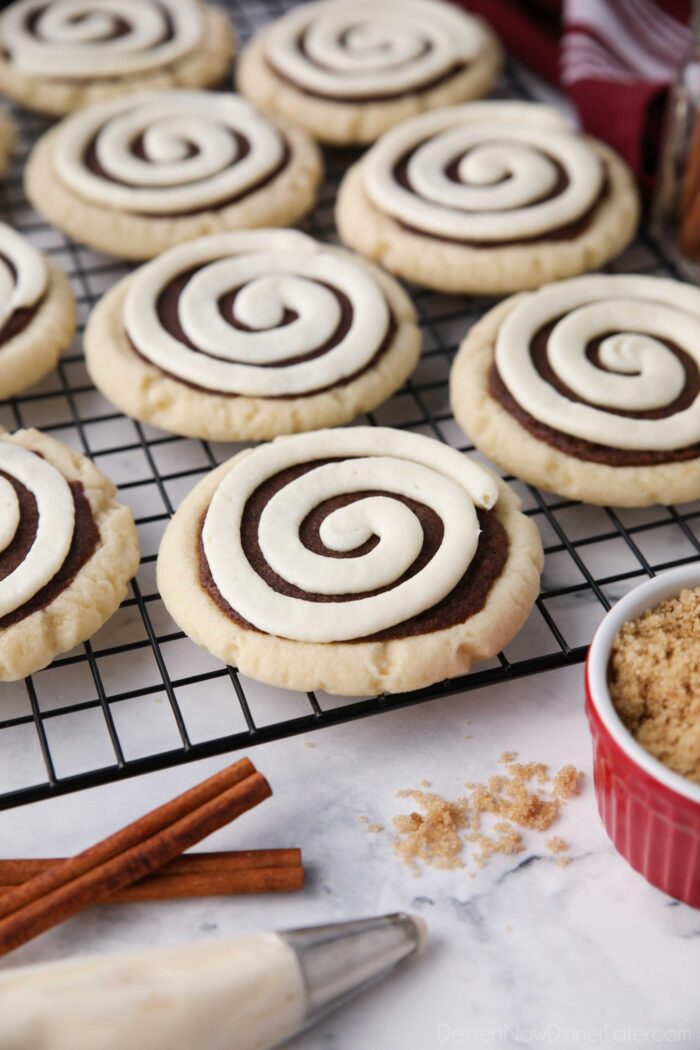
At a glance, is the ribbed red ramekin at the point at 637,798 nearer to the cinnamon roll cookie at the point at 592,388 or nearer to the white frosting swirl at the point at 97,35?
the cinnamon roll cookie at the point at 592,388

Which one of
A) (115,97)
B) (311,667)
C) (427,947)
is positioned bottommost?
(427,947)

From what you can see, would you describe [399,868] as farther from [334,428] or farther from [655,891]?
[334,428]

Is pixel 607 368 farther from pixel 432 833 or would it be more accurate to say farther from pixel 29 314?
pixel 29 314

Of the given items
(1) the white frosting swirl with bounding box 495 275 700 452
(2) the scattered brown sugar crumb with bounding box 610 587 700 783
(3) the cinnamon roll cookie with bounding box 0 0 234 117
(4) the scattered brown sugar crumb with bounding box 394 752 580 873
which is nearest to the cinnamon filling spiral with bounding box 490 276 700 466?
(1) the white frosting swirl with bounding box 495 275 700 452

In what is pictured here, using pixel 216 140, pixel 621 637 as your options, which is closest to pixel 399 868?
pixel 621 637

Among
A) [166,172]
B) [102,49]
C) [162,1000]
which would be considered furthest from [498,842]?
[102,49]

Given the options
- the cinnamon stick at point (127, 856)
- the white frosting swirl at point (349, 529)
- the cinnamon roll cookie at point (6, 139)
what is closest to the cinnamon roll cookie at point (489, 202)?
the white frosting swirl at point (349, 529)
